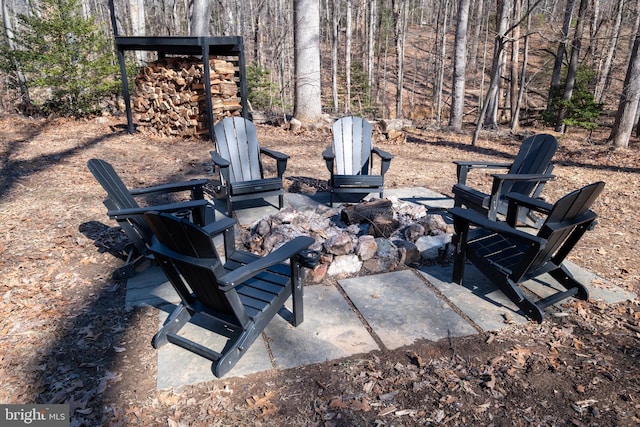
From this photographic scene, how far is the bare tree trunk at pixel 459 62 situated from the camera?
8578mm

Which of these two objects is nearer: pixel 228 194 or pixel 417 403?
pixel 417 403

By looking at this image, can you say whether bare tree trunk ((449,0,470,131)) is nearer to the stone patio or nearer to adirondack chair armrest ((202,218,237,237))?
the stone patio

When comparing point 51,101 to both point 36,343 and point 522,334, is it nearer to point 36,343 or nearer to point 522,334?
point 36,343

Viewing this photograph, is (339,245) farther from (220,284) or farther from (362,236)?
(220,284)

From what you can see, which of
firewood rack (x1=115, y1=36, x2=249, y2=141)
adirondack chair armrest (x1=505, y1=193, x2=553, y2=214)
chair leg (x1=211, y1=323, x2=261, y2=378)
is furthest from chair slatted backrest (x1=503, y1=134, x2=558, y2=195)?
firewood rack (x1=115, y1=36, x2=249, y2=141)

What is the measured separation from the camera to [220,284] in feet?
5.90

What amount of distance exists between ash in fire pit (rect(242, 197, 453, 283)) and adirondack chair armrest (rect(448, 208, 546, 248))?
0.61 metres

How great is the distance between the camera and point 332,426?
176 centimetres

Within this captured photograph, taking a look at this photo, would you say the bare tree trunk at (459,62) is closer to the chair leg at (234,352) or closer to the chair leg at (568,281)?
the chair leg at (568,281)

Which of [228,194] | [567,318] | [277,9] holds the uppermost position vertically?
[277,9]

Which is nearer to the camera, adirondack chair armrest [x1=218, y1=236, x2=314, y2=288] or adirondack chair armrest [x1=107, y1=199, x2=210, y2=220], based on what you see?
adirondack chair armrest [x1=218, y1=236, x2=314, y2=288]

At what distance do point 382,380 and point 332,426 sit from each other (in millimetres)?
367

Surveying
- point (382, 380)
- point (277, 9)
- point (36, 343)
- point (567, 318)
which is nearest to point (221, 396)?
→ point (382, 380)

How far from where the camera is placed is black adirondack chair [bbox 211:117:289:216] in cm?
402
